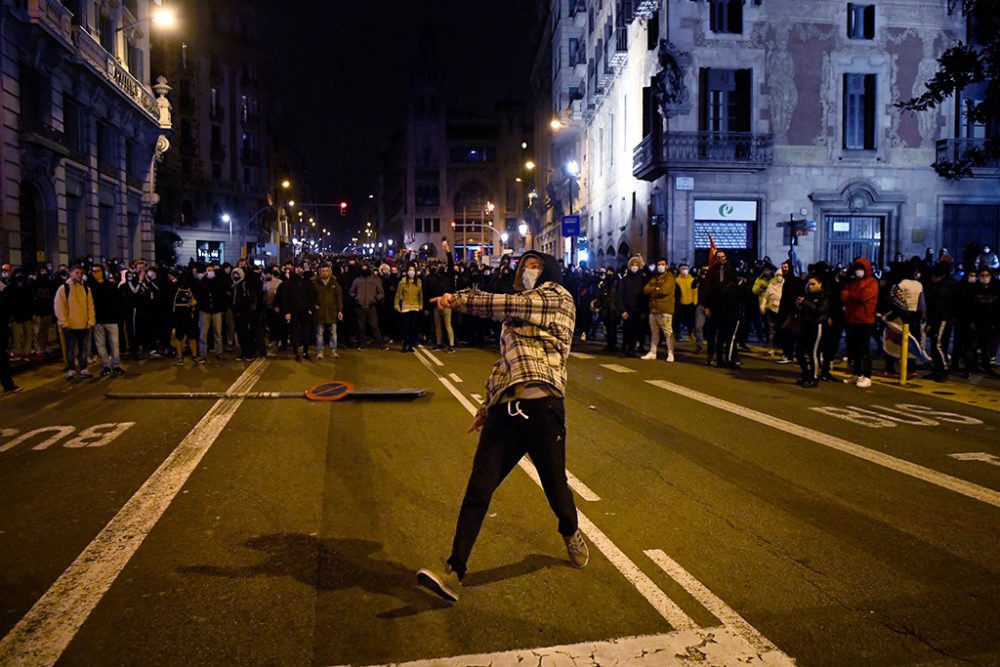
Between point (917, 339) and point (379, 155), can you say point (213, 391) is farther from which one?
point (379, 155)

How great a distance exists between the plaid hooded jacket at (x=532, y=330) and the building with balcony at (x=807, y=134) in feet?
88.0

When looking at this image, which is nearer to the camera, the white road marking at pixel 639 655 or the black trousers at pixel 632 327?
the white road marking at pixel 639 655

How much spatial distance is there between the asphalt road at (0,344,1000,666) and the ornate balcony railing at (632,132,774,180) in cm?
2125

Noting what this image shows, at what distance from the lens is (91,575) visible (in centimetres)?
500

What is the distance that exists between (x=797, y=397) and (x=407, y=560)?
850 centimetres

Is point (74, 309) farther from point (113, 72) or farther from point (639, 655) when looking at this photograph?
point (113, 72)

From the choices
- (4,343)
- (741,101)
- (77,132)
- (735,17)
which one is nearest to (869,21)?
(735,17)

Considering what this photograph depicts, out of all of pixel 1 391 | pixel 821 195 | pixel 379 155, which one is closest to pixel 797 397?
pixel 1 391

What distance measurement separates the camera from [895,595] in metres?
4.66

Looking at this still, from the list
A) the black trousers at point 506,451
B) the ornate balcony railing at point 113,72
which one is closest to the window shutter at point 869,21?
the ornate balcony railing at point 113,72

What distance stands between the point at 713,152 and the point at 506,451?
28264mm

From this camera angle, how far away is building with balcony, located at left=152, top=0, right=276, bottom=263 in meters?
69.6

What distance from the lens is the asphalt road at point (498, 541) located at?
13.5 ft

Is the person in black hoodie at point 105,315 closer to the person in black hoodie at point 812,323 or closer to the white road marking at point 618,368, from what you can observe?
the white road marking at point 618,368
